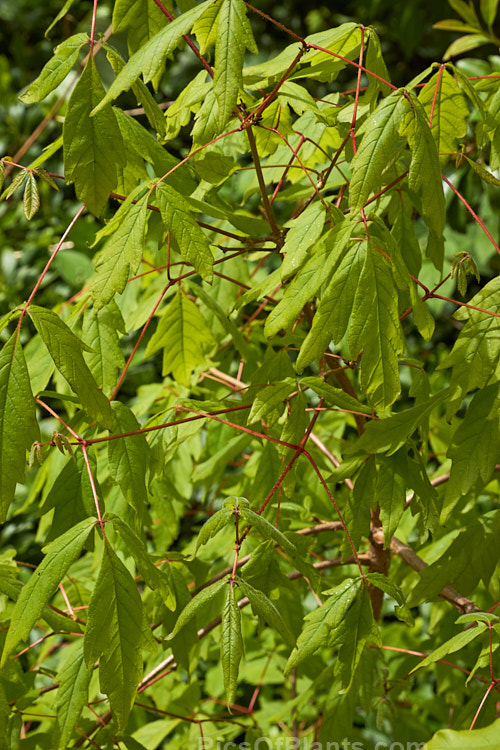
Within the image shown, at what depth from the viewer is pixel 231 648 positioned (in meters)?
0.63

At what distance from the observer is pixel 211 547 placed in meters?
1.10

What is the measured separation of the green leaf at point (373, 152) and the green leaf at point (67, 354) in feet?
0.87

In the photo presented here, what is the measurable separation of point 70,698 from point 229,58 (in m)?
0.60

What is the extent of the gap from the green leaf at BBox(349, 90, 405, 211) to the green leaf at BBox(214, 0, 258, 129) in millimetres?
113

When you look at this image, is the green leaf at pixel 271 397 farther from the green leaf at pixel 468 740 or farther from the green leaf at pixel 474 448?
the green leaf at pixel 468 740

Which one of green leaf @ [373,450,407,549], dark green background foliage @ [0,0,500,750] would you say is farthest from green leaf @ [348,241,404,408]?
green leaf @ [373,450,407,549]

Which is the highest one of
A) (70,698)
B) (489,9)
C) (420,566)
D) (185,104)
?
(185,104)

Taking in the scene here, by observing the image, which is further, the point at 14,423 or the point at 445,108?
the point at 445,108

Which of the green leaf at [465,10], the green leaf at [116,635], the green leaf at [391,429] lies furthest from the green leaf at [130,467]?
the green leaf at [465,10]

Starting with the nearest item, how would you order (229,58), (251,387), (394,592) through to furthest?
(229,58) < (394,592) < (251,387)

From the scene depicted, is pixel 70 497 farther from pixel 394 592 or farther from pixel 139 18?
pixel 139 18

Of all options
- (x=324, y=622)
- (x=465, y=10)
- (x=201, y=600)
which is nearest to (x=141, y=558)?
(x=201, y=600)

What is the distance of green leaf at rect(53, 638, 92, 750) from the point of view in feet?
2.47

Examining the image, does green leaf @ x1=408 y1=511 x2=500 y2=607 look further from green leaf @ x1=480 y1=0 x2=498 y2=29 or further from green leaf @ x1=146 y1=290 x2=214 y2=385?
green leaf @ x1=480 y1=0 x2=498 y2=29
